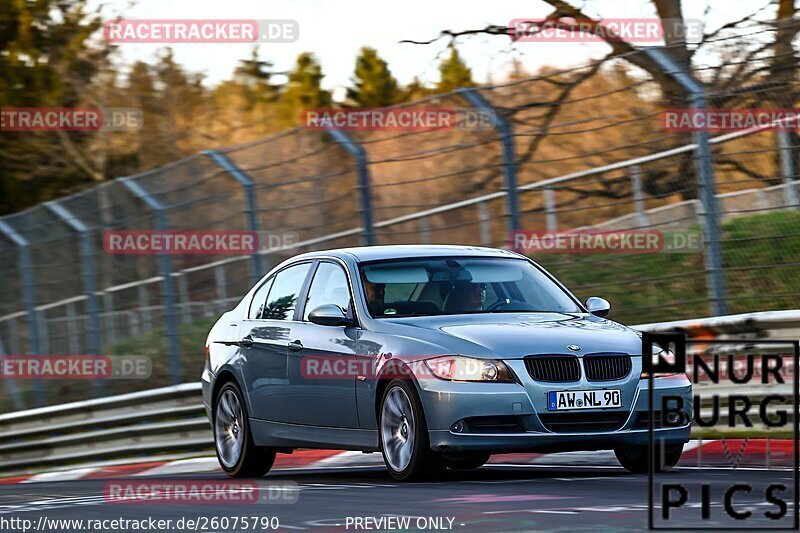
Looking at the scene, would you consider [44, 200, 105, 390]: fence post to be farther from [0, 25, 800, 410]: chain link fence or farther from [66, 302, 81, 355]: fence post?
[66, 302, 81, 355]: fence post

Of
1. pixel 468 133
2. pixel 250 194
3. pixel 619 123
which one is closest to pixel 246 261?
pixel 250 194

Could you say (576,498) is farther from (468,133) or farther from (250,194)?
(250,194)

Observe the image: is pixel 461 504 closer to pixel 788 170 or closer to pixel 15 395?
pixel 788 170

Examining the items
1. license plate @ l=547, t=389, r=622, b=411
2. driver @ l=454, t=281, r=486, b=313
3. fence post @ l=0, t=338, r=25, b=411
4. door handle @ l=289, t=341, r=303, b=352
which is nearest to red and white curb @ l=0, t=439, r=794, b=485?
license plate @ l=547, t=389, r=622, b=411

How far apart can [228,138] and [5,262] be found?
84.8 feet

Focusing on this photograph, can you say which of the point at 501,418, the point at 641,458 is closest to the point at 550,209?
the point at 641,458

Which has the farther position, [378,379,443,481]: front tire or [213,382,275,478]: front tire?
[213,382,275,478]: front tire

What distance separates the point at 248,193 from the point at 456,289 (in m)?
5.68

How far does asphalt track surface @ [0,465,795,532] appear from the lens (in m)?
6.78

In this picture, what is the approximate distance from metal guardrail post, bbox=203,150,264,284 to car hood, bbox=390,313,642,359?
5987 mm

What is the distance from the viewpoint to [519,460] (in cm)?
1156

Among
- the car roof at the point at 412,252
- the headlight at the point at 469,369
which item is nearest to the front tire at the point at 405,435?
the headlight at the point at 469,369

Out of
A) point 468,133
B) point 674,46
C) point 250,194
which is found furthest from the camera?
point 250,194

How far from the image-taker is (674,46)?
11930 millimetres
